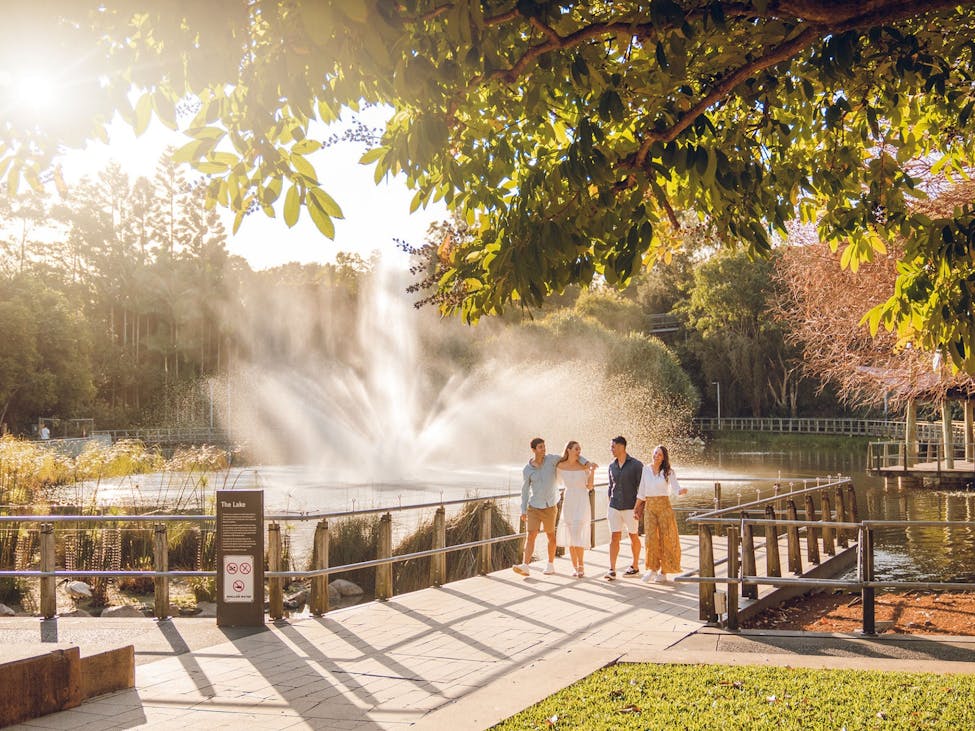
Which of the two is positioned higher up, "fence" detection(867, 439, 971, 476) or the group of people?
the group of people

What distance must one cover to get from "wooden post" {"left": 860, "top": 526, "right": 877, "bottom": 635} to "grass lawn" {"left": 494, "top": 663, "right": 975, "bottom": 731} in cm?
227

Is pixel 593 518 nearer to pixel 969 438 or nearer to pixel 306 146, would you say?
pixel 306 146

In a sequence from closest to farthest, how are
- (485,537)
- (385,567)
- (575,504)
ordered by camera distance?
(385,567)
(575,504)
(485,537)

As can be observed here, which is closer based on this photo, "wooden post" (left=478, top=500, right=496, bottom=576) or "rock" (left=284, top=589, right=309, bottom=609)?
"wooden post" (left=478, top=500, right=496, bottom=576)

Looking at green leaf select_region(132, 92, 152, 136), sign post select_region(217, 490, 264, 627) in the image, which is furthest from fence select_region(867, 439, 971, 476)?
green leaf select_region(132, 92, 152, 136)

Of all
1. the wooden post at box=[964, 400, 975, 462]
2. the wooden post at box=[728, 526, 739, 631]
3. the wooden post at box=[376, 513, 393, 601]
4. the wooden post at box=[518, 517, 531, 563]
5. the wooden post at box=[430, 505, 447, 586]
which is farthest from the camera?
the wooden post at box=[964, 400, 975, 462]

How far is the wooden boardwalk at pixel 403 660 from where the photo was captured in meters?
6.70

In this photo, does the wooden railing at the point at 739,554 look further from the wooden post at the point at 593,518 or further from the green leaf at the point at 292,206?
the green leaf at the point at 292,206

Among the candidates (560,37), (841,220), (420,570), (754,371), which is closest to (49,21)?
(560,37)

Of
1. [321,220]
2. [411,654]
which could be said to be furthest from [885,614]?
[321,220]

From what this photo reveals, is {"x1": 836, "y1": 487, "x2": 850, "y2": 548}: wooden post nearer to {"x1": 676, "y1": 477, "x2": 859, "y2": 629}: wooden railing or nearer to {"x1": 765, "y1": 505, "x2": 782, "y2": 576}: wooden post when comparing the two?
{"x1": 676, "y1": 477, "x2": 859, "y2": 629}: wooden railing

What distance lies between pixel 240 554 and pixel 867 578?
6.28 m

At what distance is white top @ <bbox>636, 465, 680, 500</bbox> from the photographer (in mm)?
12766

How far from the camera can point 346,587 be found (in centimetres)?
1717
